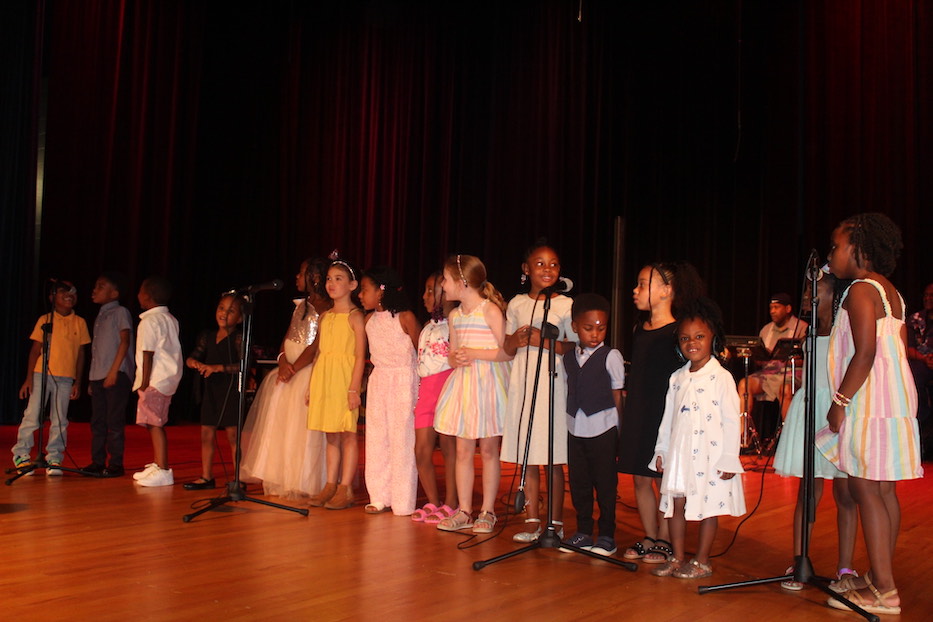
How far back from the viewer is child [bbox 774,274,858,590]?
352 cm

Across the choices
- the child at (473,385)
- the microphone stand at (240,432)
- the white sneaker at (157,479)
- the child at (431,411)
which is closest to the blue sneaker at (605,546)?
the child at (473,385)

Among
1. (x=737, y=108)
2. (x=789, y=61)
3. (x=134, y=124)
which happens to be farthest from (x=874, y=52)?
(x=134, y=124)

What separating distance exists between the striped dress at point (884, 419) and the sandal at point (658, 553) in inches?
36.8

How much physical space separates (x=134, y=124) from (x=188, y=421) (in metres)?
3.62

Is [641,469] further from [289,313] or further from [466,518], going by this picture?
[289,313]

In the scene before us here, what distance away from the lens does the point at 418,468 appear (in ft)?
16.5

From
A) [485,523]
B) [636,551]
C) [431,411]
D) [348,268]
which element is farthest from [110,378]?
[636,551]

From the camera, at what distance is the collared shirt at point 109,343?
6359 mm

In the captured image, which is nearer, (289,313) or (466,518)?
(466,518)

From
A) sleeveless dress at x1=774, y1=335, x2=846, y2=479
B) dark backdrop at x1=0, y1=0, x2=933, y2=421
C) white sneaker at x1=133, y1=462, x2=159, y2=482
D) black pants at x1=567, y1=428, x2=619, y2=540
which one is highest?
dark backdrop at x1=0, y1=0, x2=933, y2=421

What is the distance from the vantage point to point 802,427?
358 cm

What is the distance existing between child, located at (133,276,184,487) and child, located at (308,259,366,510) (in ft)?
3.92

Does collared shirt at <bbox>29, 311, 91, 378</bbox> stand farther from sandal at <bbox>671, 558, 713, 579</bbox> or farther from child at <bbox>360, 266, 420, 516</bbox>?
sandal at <bbox>671, 558, 713, 579</bbox>

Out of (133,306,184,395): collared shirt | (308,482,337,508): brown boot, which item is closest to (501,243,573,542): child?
(308,482,337,508): brown boot
